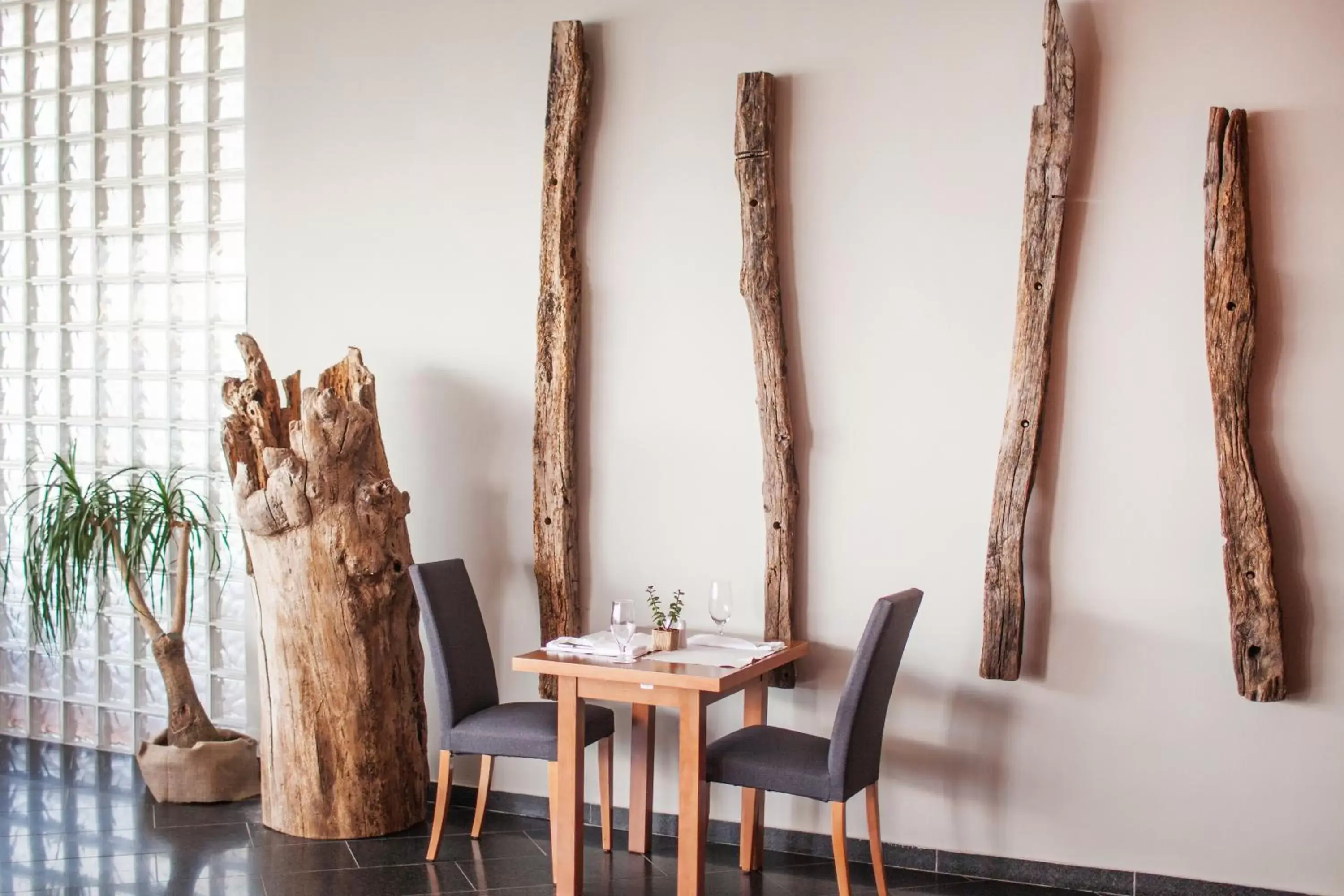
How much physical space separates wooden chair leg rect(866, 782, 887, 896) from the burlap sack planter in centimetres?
222

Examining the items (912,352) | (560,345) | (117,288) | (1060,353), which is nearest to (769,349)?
(912,352)

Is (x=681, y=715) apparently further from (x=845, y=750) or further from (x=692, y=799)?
(x=845, y=750)

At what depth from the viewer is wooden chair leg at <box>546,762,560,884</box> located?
11.5ft

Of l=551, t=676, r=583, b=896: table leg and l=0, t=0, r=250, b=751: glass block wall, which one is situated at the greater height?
l=0, t=0, r=250, b=751: glass block wall

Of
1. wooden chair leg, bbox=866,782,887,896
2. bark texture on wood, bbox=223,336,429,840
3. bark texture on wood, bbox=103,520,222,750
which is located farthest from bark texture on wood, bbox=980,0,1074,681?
bark texture on wood, bbox=103,520,222,750

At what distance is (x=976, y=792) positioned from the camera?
3.73 metres

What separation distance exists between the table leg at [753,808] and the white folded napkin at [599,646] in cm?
35

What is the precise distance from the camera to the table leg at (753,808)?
3.74 metres

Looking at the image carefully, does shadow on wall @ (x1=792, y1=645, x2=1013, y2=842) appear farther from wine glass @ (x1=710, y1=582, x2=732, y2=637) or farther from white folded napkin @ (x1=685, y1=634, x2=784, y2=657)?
wine glass @ (x1=710, y1=582, x2=732, y2=637)

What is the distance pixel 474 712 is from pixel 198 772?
1166 millimetres

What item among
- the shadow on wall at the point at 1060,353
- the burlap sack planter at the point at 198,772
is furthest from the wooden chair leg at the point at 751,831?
the burlap sack planter at the point at 198,772

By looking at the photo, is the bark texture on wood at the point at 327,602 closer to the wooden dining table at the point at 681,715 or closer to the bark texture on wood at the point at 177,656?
the bark texture on wood at the point at 177,656

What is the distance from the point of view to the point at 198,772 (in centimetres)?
432

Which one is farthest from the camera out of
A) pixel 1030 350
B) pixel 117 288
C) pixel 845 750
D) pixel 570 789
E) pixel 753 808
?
pixel 117 288
